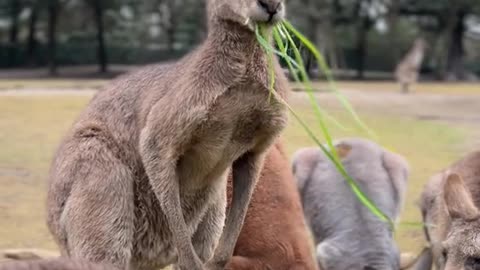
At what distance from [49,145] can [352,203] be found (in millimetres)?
6460

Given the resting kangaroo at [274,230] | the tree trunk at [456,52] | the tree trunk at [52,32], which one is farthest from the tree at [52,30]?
the resting kangaroo at [274,230]

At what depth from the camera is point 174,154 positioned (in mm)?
2979

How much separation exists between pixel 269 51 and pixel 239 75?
126 millimetres

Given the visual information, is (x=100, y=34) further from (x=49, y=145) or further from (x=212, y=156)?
(x=212, y=156)

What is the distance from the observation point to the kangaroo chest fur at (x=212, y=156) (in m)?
2.83

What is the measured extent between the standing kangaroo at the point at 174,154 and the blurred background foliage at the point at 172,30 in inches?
1126

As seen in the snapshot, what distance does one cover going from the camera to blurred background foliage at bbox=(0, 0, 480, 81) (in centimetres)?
3278

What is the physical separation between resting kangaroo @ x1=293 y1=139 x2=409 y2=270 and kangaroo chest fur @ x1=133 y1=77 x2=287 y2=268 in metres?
1.74

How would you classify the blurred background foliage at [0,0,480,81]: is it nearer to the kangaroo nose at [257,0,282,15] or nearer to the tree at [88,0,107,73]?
the tree at [88,0,107,73]

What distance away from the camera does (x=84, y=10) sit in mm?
33031

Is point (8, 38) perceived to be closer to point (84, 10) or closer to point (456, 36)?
point (84, 10)

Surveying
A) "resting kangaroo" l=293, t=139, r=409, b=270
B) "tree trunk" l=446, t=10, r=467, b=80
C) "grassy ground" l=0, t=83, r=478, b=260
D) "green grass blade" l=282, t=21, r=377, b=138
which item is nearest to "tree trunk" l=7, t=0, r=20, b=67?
"grassy ground" l=0, t=83, r=478, b=260

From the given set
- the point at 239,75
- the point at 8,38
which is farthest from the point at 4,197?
the point at 8,38

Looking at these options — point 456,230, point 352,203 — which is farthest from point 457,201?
point 352,203
